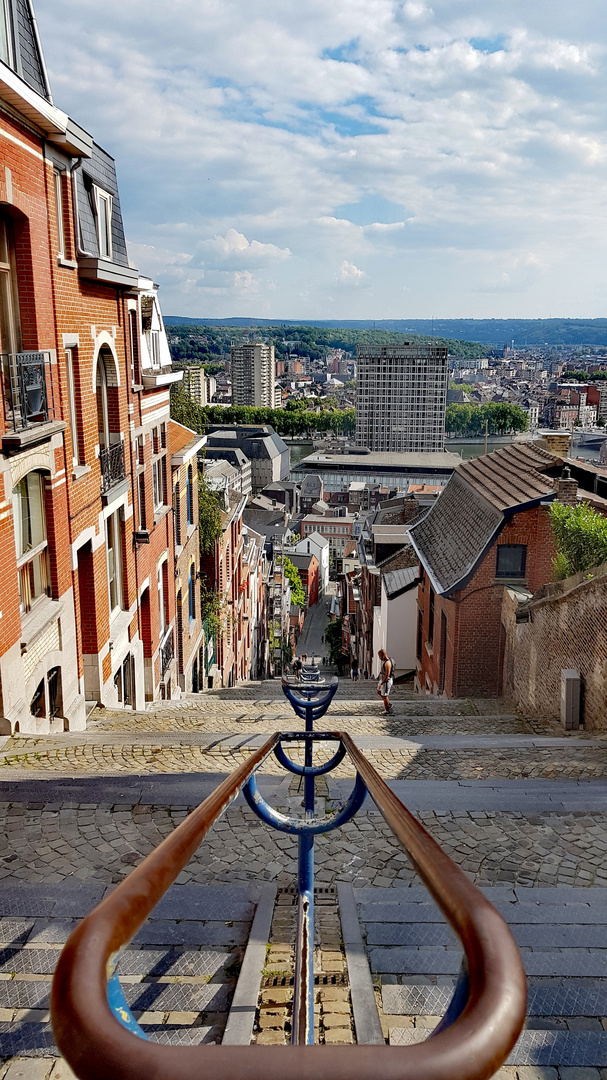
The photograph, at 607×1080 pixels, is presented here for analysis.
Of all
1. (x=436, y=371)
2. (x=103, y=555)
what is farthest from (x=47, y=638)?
(x=436, y=371)

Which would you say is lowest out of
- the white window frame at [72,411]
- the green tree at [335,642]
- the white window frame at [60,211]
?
the green tree at [335,642]

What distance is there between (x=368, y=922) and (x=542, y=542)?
50.3ft

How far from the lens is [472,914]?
149 centimetres

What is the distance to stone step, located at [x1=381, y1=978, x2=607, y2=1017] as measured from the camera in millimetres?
4113

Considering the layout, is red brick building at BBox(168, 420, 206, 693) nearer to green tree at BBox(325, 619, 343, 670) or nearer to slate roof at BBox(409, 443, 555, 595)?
slate roof at BBox(409, 443, 555, 595)

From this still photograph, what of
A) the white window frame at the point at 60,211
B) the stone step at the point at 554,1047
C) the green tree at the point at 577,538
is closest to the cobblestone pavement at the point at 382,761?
the stone step at the point at 554,1047

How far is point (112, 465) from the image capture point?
1521cm

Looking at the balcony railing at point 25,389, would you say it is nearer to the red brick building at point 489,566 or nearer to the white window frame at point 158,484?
the white window frame at point 158,484

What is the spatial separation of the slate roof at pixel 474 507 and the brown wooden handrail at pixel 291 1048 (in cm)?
1813

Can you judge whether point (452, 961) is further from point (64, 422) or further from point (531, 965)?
point (64, 422)

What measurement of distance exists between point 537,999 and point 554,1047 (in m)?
0.43

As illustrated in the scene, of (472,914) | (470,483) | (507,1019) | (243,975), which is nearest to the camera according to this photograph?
(507,1019)

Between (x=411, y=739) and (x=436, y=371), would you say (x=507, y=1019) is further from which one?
(x=436, y=371)

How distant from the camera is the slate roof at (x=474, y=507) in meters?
19.2
